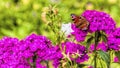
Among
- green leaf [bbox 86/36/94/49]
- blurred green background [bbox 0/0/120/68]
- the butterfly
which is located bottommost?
green leaf [bbox 86/36/94/49]

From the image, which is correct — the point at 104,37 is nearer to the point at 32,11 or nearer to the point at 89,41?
the point at 89,41

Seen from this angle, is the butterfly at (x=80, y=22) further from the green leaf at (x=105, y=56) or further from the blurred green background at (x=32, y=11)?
the blurred green background at (x=32, y=11)

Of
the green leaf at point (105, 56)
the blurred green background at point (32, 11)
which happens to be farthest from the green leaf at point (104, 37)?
the blurred green background at point (32, 11)

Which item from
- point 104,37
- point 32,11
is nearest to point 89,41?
point 104,37

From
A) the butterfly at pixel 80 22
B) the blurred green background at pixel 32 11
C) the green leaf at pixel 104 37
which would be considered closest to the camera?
the butterfly at pixel 80 22

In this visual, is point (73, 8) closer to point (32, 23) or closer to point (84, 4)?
point (84, 4)

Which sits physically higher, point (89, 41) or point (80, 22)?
point (80, 22)

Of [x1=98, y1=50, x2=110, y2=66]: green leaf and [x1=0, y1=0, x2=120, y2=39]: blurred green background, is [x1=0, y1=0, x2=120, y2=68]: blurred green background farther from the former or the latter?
[x1=98, y1=50, x2=110, y2=66]: green leaf

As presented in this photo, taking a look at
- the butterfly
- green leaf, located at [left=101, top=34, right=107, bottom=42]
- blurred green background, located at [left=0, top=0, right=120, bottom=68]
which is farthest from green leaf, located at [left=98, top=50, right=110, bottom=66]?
blurred green background, located at [left=0, top=0, right=120, bottom=68]
